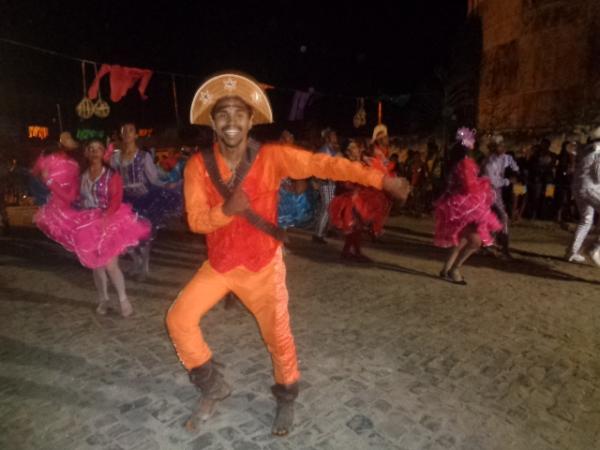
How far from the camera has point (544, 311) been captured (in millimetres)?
5422

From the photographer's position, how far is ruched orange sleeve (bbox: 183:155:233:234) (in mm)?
2744

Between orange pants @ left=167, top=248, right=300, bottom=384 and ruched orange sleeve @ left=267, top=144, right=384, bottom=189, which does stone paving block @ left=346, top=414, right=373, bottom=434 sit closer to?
orange pants @ left=167, top=248, right=300, bottom=384

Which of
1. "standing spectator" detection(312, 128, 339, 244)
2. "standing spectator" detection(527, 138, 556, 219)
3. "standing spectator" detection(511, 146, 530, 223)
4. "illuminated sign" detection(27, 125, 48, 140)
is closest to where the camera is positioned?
"standing spectator" detection(312, 128, 339, 244)

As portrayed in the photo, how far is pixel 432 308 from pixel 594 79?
42.4 feet

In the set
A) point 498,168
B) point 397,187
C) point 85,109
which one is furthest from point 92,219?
point 85,109

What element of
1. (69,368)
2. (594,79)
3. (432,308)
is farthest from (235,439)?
(594,79)

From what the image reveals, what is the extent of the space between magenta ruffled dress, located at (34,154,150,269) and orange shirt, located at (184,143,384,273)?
8.32 ft

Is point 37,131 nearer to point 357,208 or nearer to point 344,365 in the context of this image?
point 357,208

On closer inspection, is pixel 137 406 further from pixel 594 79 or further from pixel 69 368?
pixel 594 79

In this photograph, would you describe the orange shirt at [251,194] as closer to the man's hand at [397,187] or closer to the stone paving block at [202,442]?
the man's hand at [397,187]

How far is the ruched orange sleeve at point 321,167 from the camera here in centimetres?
275

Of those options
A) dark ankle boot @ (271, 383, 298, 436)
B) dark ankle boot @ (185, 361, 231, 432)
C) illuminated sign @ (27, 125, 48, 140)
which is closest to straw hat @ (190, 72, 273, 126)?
dark ankle boot @ (185, 361, 231, 432)

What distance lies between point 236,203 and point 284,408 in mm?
1527

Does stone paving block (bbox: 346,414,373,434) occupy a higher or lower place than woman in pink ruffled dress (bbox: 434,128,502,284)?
lower
